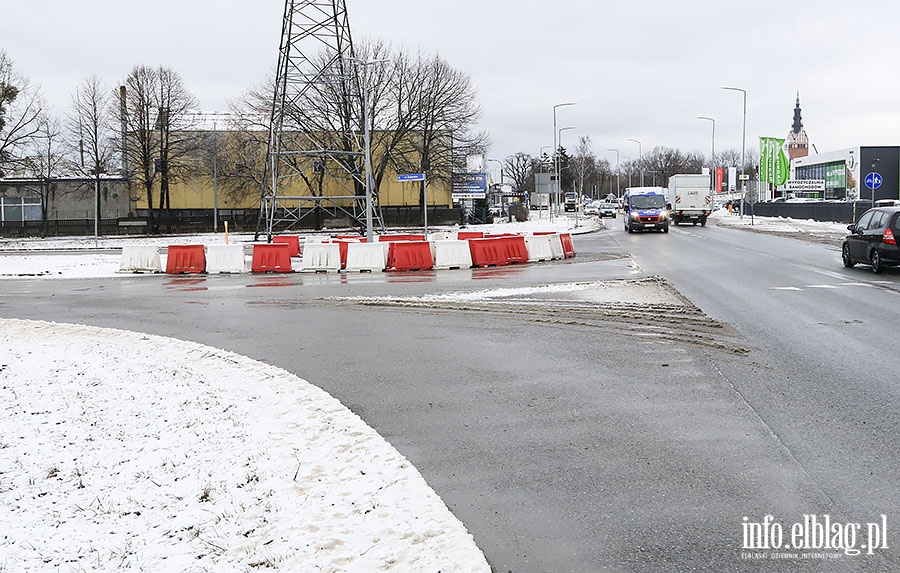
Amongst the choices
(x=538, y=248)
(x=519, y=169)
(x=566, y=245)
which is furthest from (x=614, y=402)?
(x=519, y=169)

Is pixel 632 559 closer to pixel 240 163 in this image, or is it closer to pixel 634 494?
pixel 634 494

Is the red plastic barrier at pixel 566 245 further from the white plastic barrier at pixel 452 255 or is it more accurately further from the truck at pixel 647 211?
the truck at pixel 647 211

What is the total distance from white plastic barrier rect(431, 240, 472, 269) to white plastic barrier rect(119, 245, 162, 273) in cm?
901

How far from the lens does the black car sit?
1931 centimetres

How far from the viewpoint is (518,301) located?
1546cm

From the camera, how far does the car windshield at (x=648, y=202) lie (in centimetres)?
4651

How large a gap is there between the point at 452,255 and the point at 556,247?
14.5ft

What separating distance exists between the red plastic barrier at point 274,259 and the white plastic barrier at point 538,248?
25.2 ft

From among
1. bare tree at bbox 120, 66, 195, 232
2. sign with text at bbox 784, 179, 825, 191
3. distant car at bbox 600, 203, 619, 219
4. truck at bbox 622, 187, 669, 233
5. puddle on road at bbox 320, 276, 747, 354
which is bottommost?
puddle on road at bbox 320, 276, 747, 354

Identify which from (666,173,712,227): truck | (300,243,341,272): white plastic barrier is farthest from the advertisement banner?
(300,243,341,272): white plastic barrier

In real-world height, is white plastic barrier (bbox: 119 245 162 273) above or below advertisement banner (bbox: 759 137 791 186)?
below

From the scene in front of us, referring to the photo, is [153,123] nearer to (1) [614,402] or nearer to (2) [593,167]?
(1) [614,402]

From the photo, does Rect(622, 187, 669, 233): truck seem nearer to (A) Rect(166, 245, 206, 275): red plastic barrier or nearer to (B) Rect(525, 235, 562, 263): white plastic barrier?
(B) Rect(525, 235, 562, 263): white plastic barrier

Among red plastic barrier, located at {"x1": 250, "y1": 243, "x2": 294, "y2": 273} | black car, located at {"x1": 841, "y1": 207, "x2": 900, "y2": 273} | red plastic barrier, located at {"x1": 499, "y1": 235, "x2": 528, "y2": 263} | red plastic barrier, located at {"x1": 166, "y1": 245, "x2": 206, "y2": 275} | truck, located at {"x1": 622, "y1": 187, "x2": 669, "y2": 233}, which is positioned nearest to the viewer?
black car, located at {"x1": 841, "y1": 207, "x2": 900, "y2": 273}
